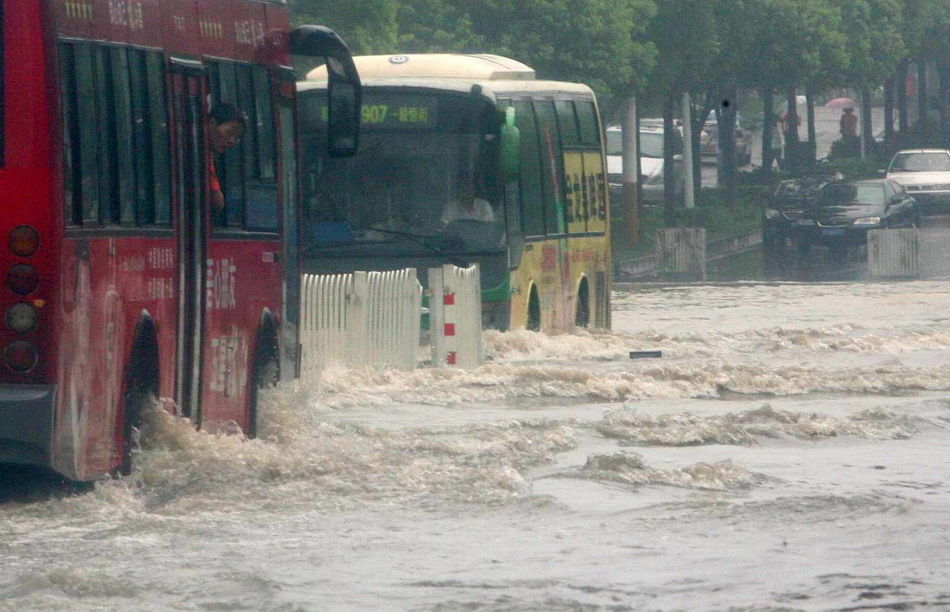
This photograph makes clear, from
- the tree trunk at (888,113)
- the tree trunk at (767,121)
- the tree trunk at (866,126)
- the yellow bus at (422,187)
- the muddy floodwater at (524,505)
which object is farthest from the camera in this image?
the tree trunk at (888,113)

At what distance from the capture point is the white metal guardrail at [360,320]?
1681 cm

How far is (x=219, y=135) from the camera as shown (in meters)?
10.8

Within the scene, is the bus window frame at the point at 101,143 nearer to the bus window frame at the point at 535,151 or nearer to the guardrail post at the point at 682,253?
the bus window frame at the point at 535,151

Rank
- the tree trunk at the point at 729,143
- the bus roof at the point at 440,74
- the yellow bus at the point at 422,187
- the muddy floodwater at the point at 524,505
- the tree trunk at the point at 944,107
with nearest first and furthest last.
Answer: the muddy floodwater at the point at 524,505
the yellow bus at the point at 422,187
the bus roof at the point at 440,74
the tree trunk at the point at 729,143
the tree trunk at the point at 944,107

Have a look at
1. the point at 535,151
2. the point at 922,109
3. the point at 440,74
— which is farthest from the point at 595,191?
the point at 922,109

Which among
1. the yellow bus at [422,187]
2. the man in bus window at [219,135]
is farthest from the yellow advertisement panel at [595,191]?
the man in bus window at [219,135]

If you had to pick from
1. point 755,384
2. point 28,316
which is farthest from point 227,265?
point 755,384

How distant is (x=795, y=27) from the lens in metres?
48.7

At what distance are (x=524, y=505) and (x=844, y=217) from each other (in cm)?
2981

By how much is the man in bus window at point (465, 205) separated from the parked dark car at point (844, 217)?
20444 mm

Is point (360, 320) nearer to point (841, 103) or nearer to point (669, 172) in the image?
point (669, 172)

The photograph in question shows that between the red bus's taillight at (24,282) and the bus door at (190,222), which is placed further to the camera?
the bus door at (190,222)

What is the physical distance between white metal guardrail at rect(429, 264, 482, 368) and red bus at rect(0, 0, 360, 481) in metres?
5.01

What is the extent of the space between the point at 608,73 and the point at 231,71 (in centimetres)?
2639
